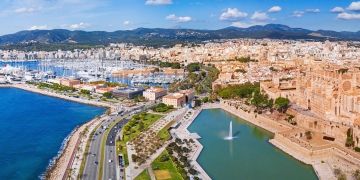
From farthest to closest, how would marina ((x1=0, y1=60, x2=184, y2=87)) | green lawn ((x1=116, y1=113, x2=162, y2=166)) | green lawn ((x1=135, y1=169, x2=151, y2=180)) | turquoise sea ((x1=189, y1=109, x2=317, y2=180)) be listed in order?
1. marina ((x1=0, y1=60, x2=184, y2=87))
2. green lawn ((x1=116, y1=113, x2=162, y2=166))
3. turquoise sea ((x1=189, y1=109, x2=317, y2=180))
4. green lawn ((x1=135, y1=169, x2=151, y2=180))

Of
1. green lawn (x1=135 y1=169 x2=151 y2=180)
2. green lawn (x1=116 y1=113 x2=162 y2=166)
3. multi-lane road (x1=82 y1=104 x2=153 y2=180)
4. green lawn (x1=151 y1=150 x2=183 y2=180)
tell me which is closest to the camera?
green lawn (x1=135 y1=169 x2=151 y2=180)

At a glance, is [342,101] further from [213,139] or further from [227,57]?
[227,57]

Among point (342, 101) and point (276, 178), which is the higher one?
point (342, 101)

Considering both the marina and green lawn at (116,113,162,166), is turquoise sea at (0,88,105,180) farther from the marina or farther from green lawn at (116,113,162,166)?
the marina

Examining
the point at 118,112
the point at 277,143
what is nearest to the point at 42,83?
the point at 118,112

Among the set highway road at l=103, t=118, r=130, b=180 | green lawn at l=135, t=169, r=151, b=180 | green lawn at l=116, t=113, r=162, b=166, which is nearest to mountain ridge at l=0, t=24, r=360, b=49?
green lawn at l=116, t=113, r=162, b=166
